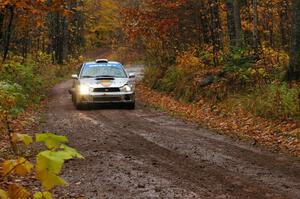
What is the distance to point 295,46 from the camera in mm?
13984

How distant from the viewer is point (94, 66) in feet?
59.1

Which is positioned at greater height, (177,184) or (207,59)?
(207,59)

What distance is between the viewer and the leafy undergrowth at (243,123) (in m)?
10.7

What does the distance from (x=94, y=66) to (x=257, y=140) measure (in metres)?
8.68

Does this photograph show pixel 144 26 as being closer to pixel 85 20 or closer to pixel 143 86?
pixel 143 86

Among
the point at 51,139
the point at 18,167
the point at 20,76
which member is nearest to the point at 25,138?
the point at 18,167

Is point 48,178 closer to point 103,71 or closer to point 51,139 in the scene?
point 51,139

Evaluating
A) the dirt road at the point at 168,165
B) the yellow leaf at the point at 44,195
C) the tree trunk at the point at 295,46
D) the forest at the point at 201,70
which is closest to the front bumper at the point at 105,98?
the forest at the point at 201,70

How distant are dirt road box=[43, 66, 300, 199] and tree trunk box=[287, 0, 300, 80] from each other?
343cm

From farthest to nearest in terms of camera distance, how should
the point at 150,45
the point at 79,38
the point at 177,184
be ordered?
the point at 79,38, the point at 150,45, the point at 177,184

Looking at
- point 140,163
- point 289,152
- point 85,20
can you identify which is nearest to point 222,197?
point 140,163

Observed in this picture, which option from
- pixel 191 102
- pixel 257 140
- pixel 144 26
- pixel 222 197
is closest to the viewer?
pixel 222 197

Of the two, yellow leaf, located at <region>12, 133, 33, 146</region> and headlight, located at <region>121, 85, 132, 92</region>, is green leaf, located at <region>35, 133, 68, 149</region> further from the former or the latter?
headlight, located at <region>121, 85, 132, 92</region>

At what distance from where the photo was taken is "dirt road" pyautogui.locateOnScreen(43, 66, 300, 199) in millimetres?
6609
